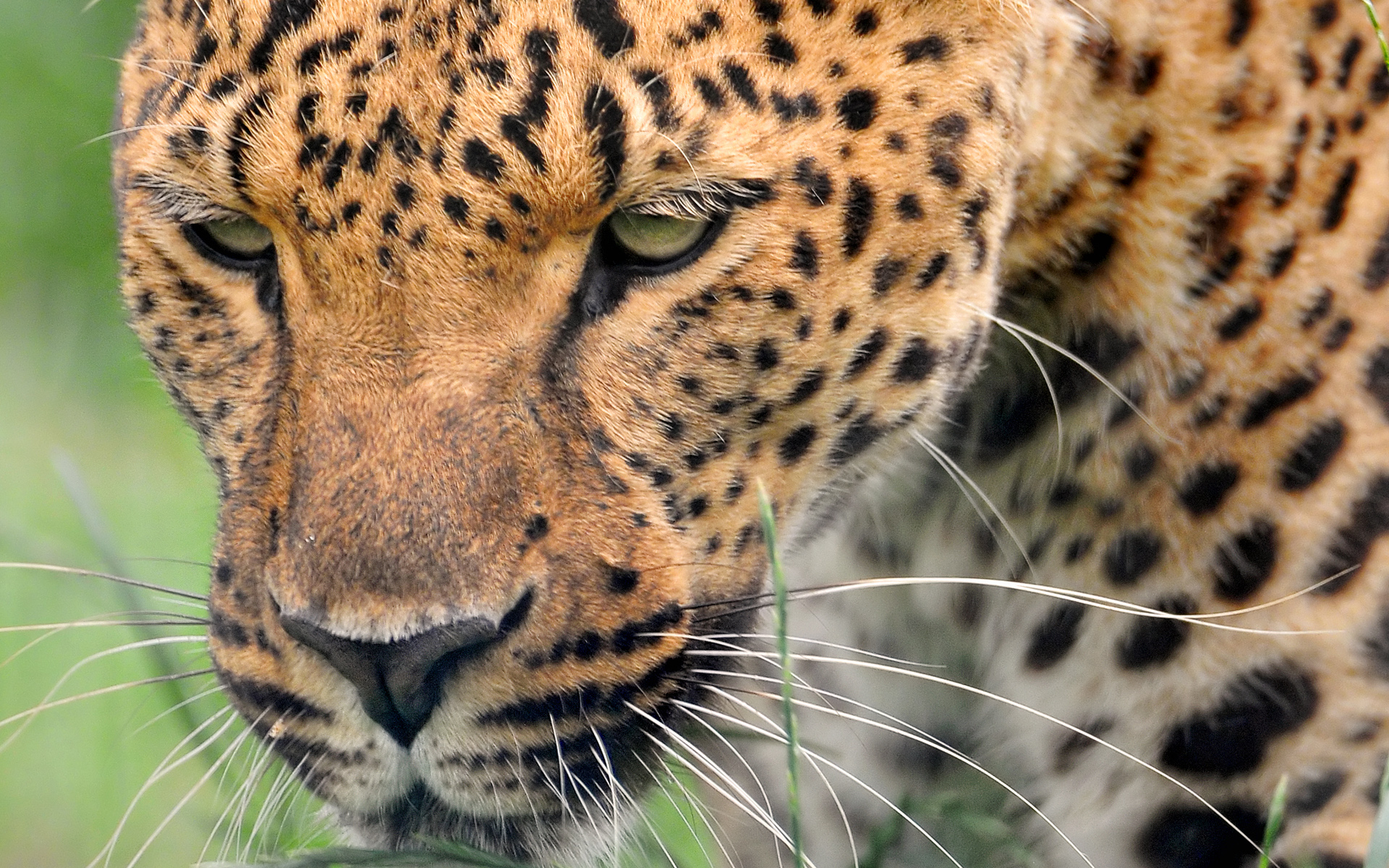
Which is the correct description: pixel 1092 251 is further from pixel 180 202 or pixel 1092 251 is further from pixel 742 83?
pixel 180 202

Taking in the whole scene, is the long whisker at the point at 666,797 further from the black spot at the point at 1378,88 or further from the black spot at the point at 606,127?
the black spot at the point at 1378,88

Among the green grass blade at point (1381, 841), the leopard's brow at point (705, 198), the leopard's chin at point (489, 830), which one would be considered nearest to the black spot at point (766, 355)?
the leopard's brow at point (705, 198)

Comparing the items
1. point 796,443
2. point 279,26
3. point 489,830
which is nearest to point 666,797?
point 489,830

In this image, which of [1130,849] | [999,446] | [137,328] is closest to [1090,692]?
[1130,849]

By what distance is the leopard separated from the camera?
8.10 ft

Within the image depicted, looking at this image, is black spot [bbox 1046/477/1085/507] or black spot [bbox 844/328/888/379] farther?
black spot [bbox 1046/477/1085/507]

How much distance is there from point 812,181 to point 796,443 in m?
0.47

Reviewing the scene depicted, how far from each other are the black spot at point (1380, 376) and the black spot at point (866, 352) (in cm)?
88

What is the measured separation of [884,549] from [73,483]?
5.82 ft

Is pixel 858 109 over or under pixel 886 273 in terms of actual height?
over

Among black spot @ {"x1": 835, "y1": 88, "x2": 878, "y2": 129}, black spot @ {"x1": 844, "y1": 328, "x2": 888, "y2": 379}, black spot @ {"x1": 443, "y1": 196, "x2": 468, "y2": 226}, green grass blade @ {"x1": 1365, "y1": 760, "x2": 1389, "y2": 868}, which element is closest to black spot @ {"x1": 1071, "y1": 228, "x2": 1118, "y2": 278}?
black spot @ {"x1": 844, "y1": 328, "x2": 888, "y2": 379}

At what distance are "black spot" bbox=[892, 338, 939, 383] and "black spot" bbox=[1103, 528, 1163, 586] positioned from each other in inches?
23.1

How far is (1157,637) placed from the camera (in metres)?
3.18

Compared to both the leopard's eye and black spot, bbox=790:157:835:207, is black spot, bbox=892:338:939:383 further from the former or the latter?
the leopard's eye
